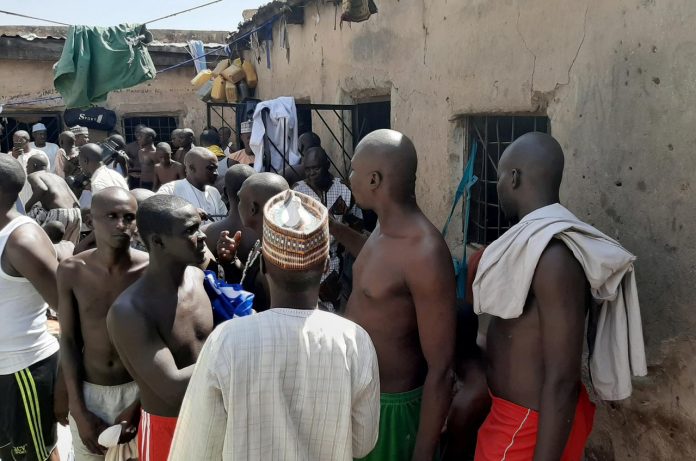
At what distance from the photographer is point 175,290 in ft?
7.30

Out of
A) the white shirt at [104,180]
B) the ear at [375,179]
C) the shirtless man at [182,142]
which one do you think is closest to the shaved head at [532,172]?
the ear at [375,179]

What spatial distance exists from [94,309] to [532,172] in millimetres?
1864

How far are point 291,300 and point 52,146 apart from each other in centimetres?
1026

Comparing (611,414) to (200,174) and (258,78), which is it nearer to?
(200,174)

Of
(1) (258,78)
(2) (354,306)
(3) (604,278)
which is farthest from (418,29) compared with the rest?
(1) (258,78)

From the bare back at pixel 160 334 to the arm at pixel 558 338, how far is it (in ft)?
3.98

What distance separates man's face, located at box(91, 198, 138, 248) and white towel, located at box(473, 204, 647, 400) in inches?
Answer: 58.9

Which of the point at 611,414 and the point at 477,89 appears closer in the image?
the point at 611,414

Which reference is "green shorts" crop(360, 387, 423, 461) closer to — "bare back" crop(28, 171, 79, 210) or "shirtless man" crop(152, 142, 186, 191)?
"bare back" crop(28, 171, 79, 210)

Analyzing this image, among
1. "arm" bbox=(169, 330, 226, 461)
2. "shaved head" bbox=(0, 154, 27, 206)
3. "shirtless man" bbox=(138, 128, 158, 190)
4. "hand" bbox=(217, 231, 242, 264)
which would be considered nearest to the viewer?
"arm" bbox=(169, 330, 226, 461)

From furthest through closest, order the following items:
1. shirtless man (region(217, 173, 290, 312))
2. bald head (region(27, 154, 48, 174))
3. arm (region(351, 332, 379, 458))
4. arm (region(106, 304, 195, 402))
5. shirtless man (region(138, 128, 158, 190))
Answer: shirtless man (region(138, 128, 158, 190)) < bald head (region(27, 154, 48, 174)) < shirtless man (region(217, 173, 290, 312)) < arm (region(106, 304, 195, 402)) < arm (region(351, 332, 379, 458))

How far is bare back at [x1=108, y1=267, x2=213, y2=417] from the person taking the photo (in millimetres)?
1992

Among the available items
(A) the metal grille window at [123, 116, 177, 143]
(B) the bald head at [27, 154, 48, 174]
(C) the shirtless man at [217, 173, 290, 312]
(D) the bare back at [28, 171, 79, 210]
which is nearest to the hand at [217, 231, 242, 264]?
(C) the shirtless man at [217, 173, 290, 312]

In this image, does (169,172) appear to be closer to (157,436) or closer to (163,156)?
(163,156)
